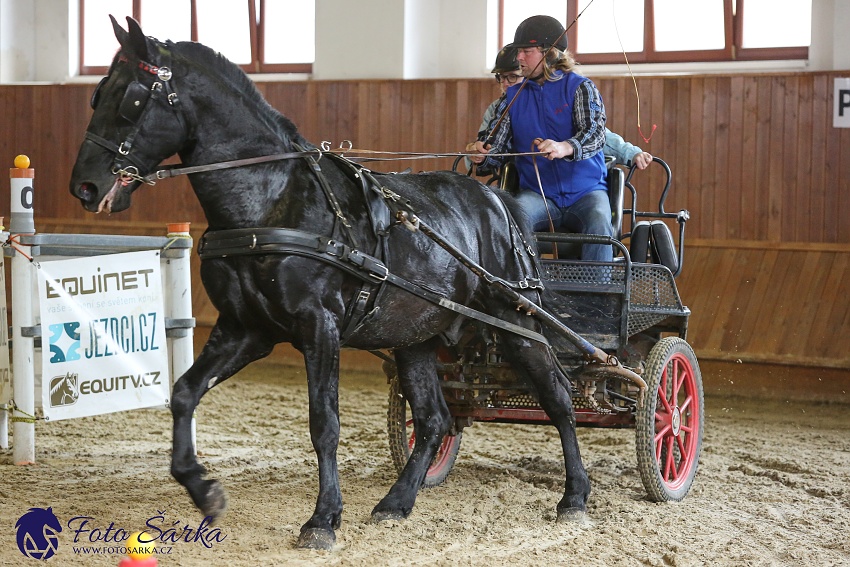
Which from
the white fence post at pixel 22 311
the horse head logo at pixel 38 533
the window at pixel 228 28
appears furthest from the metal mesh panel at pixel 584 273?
the window at pixel 228 28

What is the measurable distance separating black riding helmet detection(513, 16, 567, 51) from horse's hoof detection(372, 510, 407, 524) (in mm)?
2151

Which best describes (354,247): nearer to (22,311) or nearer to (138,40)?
(138,40)

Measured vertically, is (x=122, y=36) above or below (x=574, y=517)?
above

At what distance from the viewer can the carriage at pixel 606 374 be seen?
13.5 ft

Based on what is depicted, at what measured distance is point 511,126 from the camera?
4574 mm

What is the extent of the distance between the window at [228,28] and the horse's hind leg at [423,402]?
5.56 m

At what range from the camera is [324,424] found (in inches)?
129

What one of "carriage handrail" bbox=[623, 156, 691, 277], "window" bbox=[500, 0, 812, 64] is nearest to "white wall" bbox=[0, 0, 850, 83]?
"window" bbox=[500, 0, 812, 64]

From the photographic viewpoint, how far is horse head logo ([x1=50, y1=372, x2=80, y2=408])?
178 inches

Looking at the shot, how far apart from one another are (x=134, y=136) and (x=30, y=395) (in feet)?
6.73

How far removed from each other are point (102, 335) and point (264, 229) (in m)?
1.86

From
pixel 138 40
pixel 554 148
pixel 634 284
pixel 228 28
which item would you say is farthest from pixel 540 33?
pixel 228 28

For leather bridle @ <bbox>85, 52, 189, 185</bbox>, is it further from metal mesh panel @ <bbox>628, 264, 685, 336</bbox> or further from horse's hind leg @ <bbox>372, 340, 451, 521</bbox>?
metal mesh panel @ <bbox>628, 264, 685, 336</bbox>

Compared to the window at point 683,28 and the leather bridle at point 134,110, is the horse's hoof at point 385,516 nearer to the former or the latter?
the leather bridle at point 134,110
